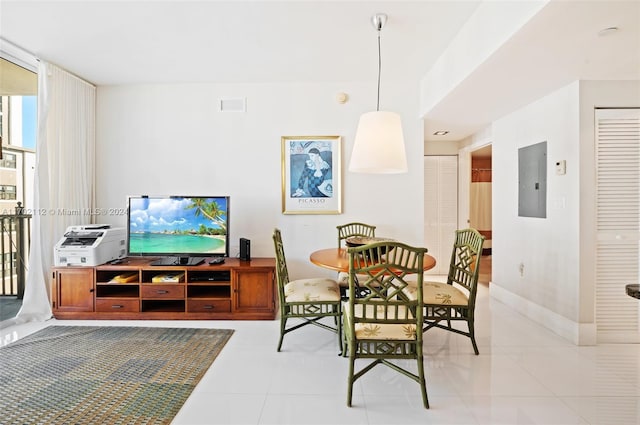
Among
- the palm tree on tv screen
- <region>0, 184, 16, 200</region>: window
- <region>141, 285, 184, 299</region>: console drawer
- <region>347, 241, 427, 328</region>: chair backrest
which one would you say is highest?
<region>0, 184, 16, 200</region>: window

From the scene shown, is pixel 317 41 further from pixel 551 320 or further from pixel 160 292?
pixel 551 320

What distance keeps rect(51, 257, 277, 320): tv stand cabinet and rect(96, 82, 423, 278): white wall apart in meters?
0.64

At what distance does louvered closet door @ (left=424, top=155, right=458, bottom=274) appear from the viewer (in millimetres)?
5176

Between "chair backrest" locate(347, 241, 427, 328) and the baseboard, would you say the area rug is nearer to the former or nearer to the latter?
"chair backrest" locate(347, 241, 427, 328)

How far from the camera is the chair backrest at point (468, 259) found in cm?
254


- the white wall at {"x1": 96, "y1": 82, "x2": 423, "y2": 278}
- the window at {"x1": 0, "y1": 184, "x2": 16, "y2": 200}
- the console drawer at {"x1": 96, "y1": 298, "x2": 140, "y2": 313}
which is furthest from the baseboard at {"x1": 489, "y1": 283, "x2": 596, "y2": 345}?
the window at {"x1": 0, "y1": 184, "x2": 16, "y2": 200}

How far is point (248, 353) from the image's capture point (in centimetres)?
261

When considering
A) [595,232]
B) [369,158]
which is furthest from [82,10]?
[595,232]

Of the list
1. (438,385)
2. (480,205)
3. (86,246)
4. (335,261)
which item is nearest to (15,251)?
(86,246)

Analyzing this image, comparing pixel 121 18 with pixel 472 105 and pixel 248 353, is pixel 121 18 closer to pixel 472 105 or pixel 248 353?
pixel 248 353

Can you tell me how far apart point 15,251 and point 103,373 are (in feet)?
7.58

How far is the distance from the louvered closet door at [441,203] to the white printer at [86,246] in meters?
4.33

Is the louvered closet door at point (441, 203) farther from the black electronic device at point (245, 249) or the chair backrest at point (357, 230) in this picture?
the black electronic device at point (245, 249)

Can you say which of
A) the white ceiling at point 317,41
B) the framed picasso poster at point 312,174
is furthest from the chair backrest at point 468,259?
the framed picasso poster at point 312,174
